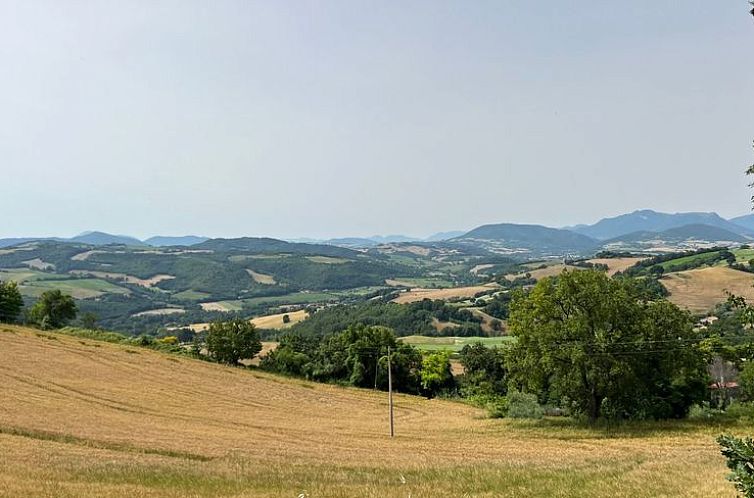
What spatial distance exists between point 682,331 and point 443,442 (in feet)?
66.3

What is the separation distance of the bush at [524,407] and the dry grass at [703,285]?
96.0 m

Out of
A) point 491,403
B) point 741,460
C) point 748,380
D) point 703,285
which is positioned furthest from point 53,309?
point 703,285

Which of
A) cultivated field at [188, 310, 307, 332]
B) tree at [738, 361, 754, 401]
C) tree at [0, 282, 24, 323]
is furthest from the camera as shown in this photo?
cultivated field at [188, 310, 307, 332]

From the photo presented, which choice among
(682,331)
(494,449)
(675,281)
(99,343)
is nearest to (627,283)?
(682,331)

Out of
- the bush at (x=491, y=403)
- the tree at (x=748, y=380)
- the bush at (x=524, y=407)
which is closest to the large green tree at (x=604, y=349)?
the bush at (x=524, y=407)

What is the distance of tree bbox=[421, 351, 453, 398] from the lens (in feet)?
269

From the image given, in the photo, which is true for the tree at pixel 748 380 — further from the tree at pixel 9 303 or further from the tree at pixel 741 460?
the tree at pixel 9 303

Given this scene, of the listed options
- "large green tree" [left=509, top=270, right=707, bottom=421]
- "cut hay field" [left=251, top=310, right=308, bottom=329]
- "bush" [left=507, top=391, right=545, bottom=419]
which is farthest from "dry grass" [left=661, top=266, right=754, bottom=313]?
"cut hay field" [left=251, top=310, right=308, bottom=329]

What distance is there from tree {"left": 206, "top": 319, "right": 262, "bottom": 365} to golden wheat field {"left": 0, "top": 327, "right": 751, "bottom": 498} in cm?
651

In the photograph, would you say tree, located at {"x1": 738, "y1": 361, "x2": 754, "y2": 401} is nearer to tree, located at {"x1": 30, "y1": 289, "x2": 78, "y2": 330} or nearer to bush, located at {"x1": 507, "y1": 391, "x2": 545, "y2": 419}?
bush, located at {"x1": 507, "y1": 391, "x2": 545, "y2": 419}

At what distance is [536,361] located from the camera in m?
41.2

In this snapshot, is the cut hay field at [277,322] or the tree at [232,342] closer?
the tree at [232,342]

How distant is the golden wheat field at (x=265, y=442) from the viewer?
1598 centimetres

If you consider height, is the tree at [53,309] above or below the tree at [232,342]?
above
